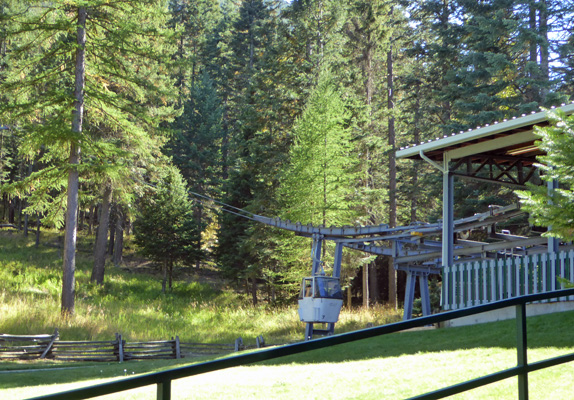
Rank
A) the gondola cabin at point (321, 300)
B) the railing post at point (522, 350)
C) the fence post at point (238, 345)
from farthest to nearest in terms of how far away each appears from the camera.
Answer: the fence post at point (238, 345) < the gondola cabin at point (321, 300) < the railing post at point (522, 350)

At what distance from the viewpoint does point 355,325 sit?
2253cm

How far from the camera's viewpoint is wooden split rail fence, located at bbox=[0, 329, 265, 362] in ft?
55.3

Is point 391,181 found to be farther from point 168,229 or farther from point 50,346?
point 50,346

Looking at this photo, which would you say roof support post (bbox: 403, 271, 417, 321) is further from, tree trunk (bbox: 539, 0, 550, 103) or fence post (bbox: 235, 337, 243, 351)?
tree trunk (bbox: 539, 0, 550, 103)

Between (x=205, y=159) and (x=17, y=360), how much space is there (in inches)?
1344

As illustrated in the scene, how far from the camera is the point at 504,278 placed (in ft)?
45.2

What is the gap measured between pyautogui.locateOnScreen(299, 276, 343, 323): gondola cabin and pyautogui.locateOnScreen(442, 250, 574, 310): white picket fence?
12.8 ft

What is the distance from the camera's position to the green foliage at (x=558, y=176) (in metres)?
8.18

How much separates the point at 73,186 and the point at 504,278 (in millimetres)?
15547

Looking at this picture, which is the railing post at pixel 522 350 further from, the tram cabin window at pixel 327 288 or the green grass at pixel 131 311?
the green grass at pixel 131 311

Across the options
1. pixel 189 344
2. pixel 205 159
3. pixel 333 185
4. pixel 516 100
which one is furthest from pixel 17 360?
pixel 205 159

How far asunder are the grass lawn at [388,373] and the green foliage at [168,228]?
22969 millimetres

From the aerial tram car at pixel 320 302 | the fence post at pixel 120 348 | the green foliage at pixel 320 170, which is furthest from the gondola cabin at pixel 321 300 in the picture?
the green foliage at pixel 320 170

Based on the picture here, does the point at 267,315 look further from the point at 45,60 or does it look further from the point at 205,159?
the point at 205,159
